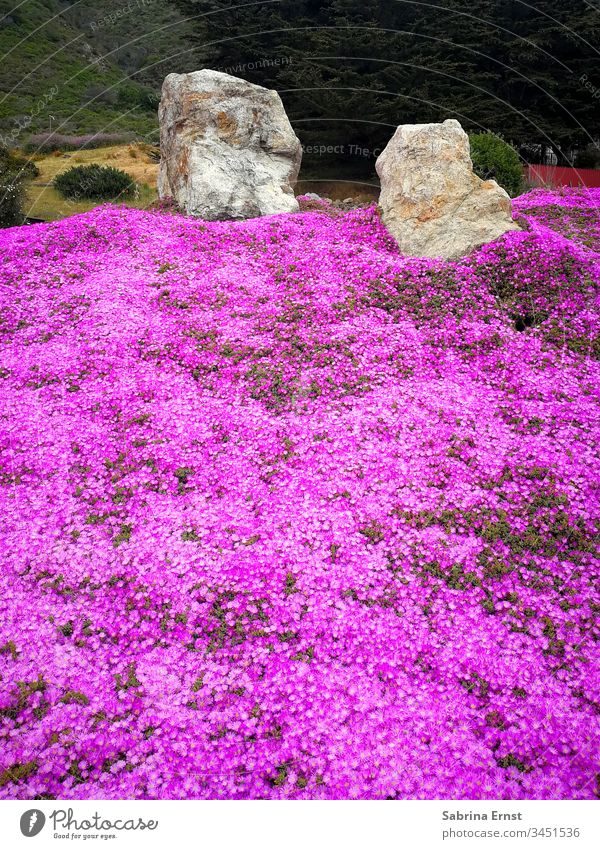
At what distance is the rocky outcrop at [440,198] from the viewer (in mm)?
12078

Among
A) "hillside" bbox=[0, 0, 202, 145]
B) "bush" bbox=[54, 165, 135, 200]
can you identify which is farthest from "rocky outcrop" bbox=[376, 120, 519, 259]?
"hillside" bbox=[0, 0, 202, 145]

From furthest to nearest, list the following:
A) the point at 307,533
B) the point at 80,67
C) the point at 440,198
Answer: the point at 80,67, the point at 440,198, the point at 307,533

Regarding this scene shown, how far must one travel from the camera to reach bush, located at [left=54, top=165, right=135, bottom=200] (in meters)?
25.3

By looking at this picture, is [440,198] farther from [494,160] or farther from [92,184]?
[92,184]

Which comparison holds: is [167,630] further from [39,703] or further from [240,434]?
[240,434]

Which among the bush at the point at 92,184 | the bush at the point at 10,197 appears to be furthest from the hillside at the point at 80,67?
the bush at the point at 10,197

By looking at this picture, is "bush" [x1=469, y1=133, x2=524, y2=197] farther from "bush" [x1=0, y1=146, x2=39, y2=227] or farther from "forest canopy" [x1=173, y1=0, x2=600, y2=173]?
"bush" [x1=0, y1=146, x2=39, y2=227]

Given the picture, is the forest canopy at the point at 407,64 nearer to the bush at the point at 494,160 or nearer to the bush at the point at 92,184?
the bush at the point at 494,160

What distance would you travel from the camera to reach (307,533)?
6.19 m

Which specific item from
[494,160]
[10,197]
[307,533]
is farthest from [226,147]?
[307,533]

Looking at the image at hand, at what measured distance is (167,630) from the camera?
5.37 metres

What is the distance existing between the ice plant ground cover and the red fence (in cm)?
1918

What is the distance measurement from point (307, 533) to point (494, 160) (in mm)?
19620

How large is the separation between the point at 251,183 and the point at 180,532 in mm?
14656
